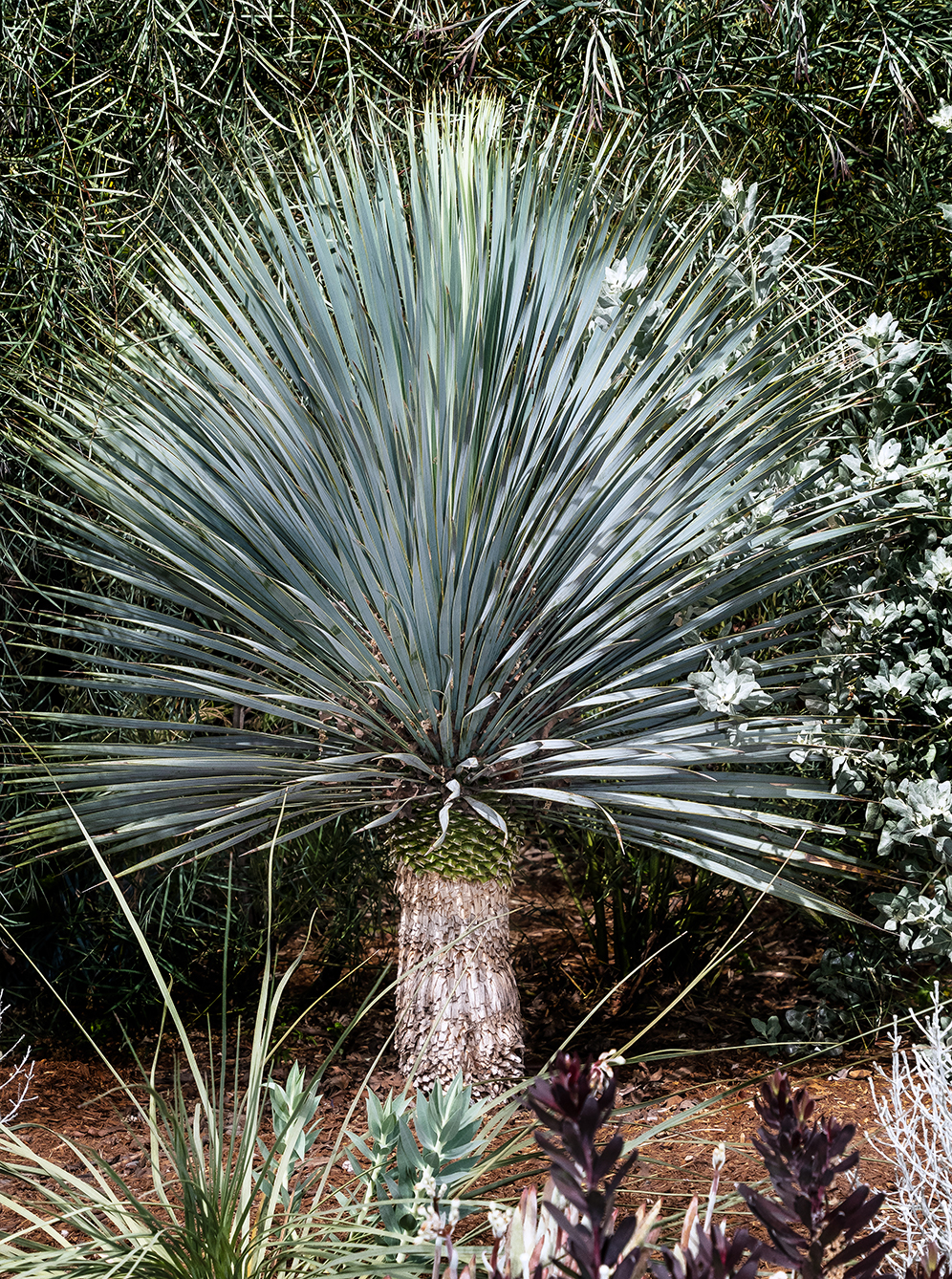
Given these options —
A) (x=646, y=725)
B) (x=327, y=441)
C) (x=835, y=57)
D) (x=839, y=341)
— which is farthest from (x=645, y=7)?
(x=646, y=725)

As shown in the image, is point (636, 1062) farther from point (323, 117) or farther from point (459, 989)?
point (323, 117)

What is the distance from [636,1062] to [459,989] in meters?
0.41

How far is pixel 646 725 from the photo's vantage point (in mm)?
2621

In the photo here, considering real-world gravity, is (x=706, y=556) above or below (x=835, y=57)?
below

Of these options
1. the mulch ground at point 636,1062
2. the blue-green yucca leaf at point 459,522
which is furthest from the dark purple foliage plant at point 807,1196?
the blue-green yucca leaf at point 459,522

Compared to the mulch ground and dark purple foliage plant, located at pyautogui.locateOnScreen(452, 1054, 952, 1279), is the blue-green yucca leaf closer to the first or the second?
the mulch ground

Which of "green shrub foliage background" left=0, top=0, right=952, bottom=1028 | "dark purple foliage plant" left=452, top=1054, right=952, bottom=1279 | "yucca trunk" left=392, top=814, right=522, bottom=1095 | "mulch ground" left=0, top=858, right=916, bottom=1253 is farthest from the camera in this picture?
"green shrub foliage background" left=0, top=0, right=952, bottom=1028

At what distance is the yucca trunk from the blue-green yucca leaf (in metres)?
0.11

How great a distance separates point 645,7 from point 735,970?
9.51 feet

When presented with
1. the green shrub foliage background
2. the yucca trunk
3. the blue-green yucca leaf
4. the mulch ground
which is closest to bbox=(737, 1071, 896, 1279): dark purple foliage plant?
the mulch ground

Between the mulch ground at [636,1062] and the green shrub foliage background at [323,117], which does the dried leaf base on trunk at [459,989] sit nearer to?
the mulch ground at [636,1062]

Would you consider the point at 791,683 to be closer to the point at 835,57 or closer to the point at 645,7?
the point at 835,57

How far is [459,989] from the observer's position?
257 cm

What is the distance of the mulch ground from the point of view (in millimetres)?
2363
